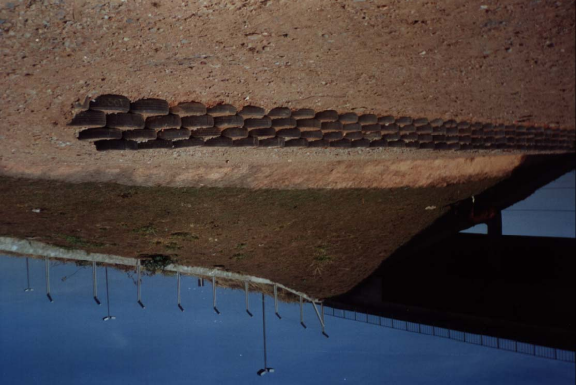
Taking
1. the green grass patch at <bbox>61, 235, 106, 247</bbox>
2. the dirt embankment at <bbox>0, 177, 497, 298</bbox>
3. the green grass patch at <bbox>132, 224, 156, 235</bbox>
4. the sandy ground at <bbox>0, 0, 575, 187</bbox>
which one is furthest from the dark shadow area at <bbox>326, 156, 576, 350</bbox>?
the green grass patch at <bbox>61, 235, 106, 247</bbox>

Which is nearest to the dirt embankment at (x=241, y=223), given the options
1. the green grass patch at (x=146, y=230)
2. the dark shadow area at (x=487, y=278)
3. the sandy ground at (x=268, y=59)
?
the green grass patch at (x=146, y=230)

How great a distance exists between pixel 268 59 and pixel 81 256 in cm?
649

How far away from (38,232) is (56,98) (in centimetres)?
475

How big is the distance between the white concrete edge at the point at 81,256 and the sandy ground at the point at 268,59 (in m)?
2.39

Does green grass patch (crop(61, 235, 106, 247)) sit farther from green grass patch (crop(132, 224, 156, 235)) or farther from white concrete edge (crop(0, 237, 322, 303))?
green grass patch (crop(132, 224, 156, 235))

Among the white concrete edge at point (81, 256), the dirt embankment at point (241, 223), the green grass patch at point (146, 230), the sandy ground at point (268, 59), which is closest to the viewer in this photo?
the sandy ground at point (268, 59)

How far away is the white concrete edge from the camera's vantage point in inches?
287

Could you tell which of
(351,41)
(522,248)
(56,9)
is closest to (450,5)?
(351,41)

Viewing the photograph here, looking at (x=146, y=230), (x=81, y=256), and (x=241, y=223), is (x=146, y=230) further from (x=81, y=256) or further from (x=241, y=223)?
(x=241, y=223)

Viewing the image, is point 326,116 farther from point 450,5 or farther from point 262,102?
point 450,5

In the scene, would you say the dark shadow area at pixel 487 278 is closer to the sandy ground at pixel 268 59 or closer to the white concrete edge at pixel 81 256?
the white concrete edge at pixel 81 256

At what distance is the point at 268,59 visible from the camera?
3.66 metres

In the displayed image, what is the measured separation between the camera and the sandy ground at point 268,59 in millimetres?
3020

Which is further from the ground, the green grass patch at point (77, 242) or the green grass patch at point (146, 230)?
the green grass patch at point (146, 230)
